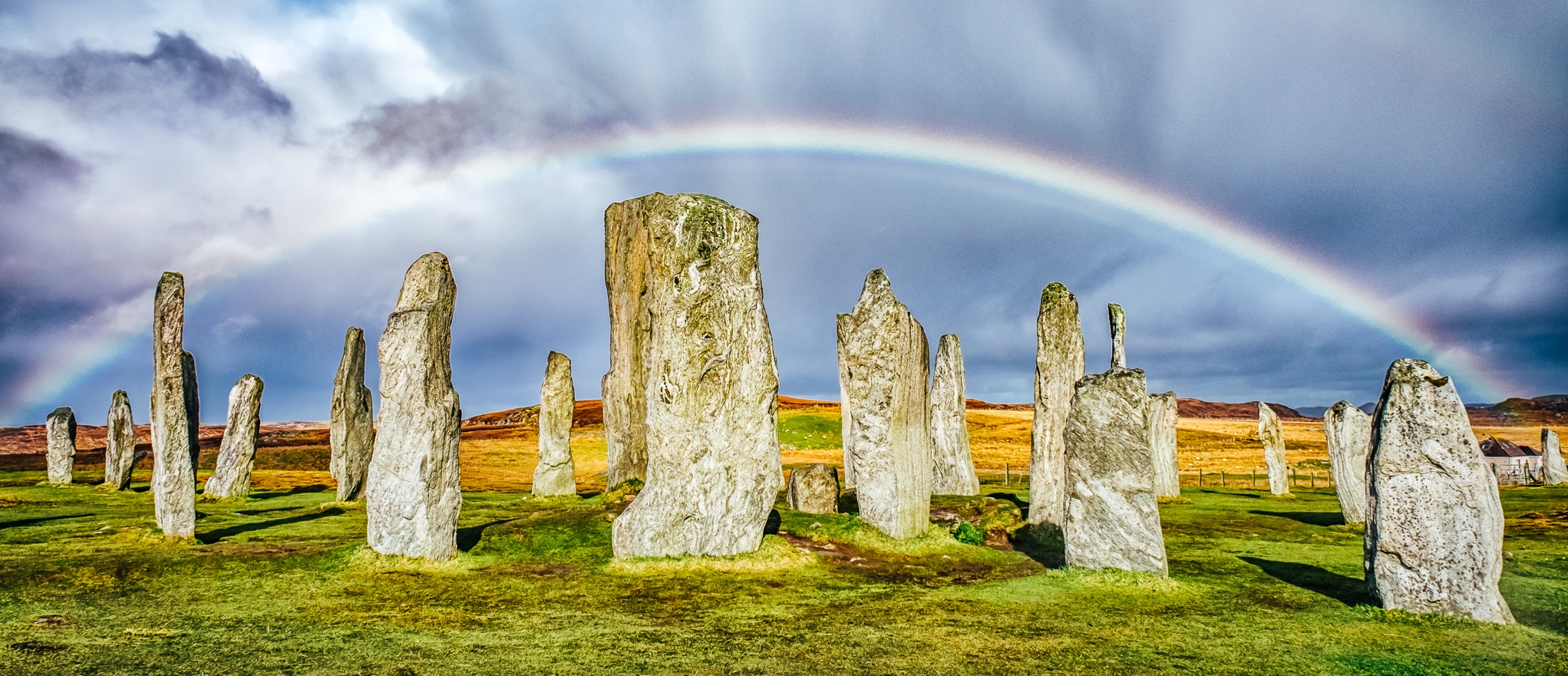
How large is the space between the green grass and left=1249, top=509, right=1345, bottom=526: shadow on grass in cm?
306

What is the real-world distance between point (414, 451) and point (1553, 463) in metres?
38.0

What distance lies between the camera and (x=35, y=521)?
51.5 feet

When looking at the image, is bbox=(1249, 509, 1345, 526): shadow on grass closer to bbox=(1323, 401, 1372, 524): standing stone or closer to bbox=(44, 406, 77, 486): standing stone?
bbox=(1323, 401, 1372, 524): standing stone

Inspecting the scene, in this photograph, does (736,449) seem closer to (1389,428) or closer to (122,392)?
(1389,428)

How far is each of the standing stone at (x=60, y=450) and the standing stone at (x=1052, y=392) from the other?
2804 centimetres

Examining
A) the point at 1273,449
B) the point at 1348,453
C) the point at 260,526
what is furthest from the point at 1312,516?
the point at 260,526

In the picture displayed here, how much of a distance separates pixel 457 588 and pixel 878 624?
5299 mm

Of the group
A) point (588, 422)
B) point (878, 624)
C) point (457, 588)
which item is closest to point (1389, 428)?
point (878, 624)

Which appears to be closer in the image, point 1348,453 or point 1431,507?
point 1431,507

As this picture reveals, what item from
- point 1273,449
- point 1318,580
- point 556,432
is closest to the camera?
point 1318,580

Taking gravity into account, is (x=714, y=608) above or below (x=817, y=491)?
below

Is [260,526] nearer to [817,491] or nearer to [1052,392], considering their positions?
[817,491]

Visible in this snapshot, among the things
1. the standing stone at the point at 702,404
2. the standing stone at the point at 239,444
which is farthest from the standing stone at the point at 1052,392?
the standing stone at the point at 239,444

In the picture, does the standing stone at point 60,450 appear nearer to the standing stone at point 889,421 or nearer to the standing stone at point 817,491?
the standing stone at point 817,491
